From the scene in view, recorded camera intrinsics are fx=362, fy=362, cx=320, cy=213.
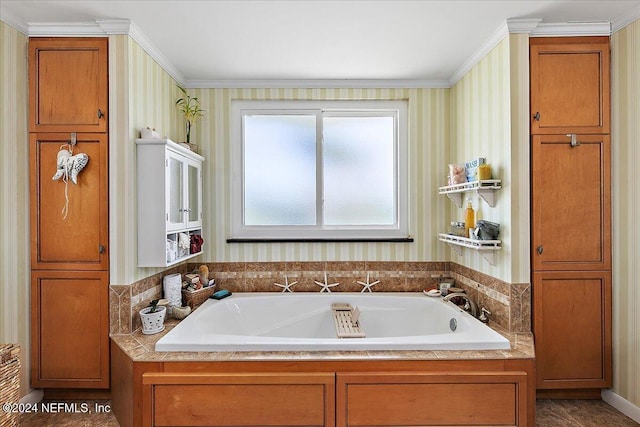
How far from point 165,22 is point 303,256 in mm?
1905

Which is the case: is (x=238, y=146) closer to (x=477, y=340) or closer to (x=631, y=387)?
(x=477, y=340)

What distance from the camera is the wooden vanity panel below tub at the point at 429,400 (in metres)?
1.79

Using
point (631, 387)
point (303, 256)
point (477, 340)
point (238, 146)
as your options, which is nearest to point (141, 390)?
point (303, 256)

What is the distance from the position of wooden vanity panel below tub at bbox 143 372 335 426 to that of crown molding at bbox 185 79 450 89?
222 centimetres

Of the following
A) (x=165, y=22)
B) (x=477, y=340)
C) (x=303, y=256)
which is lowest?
(x=477, y=340)

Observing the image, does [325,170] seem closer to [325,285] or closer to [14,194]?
[325,285]

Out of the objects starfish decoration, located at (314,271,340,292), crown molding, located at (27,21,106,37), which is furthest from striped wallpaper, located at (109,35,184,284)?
Answer: starfish decoration, located at (314,271,340,292)

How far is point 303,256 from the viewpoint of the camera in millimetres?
3047

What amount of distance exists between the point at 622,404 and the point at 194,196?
307 centimetres

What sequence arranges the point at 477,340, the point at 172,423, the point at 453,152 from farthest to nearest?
the point at 453,152 → the point at 477,340 → the point at 172,423

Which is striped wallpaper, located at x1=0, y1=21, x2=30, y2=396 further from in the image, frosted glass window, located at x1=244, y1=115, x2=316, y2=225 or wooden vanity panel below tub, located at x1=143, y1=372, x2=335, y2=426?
frosted glass window, located at x1=244, y1=115, x2=316, y2=225

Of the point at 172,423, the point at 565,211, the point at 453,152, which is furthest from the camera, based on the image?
the point at 453,152

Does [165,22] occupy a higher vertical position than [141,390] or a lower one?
higher

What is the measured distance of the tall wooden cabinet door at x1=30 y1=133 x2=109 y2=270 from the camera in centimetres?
218
